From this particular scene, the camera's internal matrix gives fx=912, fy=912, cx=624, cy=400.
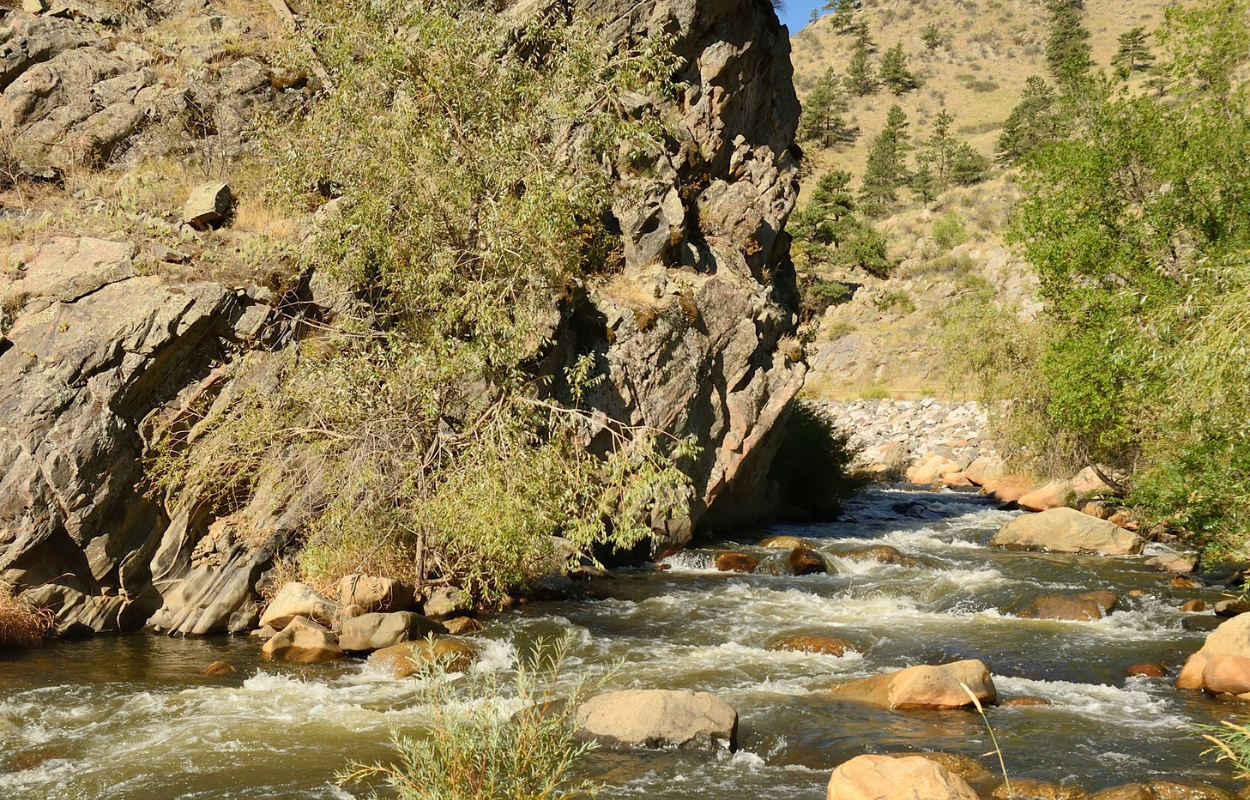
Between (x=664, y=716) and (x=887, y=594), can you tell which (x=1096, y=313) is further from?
(x=664, y=716)

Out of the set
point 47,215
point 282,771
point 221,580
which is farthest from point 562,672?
point 47,215

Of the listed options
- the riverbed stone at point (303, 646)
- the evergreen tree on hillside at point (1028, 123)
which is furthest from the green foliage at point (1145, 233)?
the evergreen tree on hillside at point (1028, 123)

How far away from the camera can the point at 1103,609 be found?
1400cm

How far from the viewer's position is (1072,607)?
1399 cm

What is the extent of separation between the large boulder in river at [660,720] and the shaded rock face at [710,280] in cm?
856

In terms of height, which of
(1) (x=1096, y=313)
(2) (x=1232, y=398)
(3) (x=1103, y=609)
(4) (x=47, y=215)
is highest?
(4) (x=47, y=215)

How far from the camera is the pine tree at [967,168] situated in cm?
6109

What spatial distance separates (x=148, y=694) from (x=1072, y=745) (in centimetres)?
968

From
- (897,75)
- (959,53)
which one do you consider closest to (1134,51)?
(897,75)

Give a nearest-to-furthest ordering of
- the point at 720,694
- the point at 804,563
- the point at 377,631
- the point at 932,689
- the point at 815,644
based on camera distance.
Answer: the point at 932,689 → the point at 720,694 → the point at 377,631 → the point at 815,644 → the point at 804,563

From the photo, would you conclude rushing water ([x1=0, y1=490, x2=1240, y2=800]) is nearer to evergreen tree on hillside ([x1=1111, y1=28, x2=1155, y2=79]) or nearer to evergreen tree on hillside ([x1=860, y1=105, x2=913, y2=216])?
evergreen tree on hillside ([x1=860, y1=105, x2=913, y2=216])

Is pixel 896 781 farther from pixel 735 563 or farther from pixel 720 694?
pixel 735 563

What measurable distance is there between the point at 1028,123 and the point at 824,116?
16.6 meters

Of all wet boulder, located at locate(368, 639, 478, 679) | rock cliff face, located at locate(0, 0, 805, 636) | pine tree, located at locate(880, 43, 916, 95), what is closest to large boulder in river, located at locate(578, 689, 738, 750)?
wet boulder, located at locate(368, 639, 478, 679)
